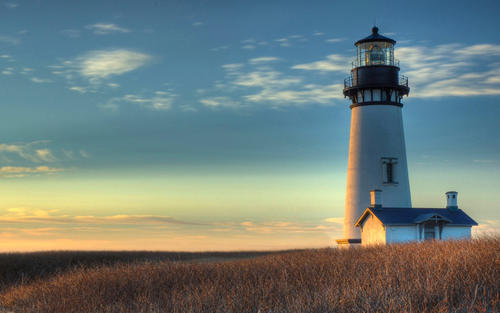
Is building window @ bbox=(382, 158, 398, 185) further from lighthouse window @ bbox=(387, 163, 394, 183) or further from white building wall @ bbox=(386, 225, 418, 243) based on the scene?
white building wall @ bbox=(386, 225, 418, 243)

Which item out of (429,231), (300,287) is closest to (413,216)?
(429,231)

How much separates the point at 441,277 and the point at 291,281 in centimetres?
410

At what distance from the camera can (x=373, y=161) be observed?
3078 cm

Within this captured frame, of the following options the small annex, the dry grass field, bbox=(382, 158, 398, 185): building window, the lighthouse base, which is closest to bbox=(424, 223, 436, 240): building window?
the small annex

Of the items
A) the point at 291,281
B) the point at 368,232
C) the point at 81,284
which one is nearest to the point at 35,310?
the point at 81,284

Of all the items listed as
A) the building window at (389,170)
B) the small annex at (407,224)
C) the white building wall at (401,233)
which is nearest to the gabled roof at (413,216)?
the small annex at (407,224)

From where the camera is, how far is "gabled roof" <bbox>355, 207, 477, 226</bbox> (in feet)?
91.4

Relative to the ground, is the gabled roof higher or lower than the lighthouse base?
higher

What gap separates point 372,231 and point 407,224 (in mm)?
1819

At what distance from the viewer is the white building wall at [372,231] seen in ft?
90.8

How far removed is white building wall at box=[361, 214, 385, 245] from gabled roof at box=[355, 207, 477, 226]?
331 millimetres

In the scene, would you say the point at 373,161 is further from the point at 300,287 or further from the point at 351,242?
the point at 300,287

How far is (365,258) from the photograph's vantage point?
16.5 meters

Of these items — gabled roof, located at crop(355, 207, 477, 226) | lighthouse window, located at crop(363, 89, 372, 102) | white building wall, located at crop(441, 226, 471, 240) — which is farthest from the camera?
lighthouse window, located at crop(363, 89, 372, 102)
